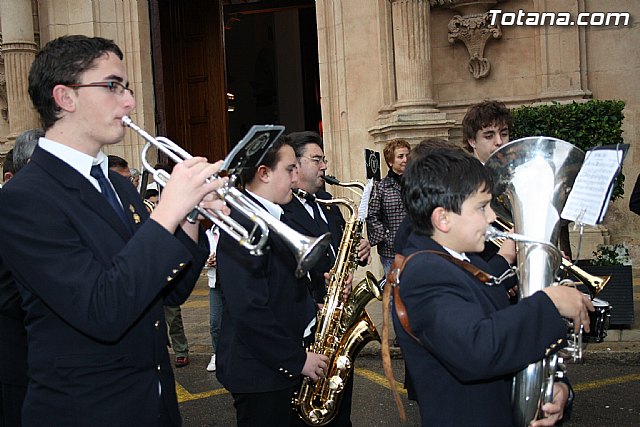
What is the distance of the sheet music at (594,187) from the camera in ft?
7.45

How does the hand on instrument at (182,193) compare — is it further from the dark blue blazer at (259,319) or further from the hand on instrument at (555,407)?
the hand on instrument at (555,407)

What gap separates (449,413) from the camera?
7.40 feet

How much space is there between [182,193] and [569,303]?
Answer: 3.89 ft

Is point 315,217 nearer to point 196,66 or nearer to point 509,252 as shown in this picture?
point 509,252

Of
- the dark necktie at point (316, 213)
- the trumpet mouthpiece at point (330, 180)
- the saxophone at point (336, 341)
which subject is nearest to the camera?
the saxophone at point (336, 341)

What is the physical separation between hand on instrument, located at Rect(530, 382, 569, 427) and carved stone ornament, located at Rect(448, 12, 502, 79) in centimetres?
780

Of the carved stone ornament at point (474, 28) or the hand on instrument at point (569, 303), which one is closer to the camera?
the hand on instrument at point (569, 303)

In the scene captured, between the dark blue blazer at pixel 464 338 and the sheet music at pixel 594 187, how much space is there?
35 cm

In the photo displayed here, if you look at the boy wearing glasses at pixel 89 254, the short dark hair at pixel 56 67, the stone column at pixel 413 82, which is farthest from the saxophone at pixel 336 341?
the stone column at pixel 413 82

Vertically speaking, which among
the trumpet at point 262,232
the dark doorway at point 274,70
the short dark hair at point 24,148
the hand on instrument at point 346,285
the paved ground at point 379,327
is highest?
the dark doorway at point 274,70

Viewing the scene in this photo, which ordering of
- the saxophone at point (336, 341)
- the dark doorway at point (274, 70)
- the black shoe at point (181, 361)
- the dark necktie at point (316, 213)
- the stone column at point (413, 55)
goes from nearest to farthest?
the saxophone at point (336, 341) < the dark necktie at point (316, 213) < the black shoe at point (181, 361) < the stone column at point (413, 55) < the dark doorway at point (274, 70)

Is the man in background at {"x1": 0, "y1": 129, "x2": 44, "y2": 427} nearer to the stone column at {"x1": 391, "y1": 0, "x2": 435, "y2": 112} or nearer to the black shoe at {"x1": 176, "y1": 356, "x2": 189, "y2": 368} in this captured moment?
the black shoe at {"x1": 176, "y1": 356, "x2": 189, "y2": 368}

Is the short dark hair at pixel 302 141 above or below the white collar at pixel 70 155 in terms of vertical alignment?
above
